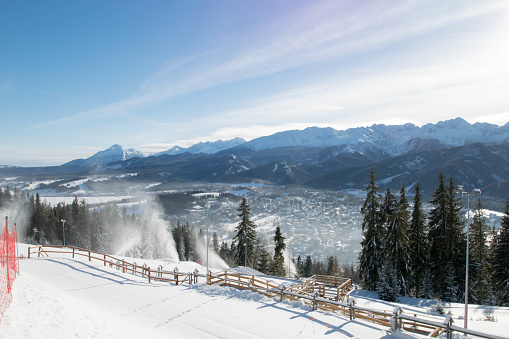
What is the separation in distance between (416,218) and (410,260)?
5.02m

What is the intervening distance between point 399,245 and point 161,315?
27.0 meters

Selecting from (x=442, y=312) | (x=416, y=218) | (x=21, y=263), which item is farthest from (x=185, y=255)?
(x=442, y=312)

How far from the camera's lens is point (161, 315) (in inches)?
579

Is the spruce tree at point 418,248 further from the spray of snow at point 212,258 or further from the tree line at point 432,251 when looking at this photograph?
the spray of snow at point 212,258

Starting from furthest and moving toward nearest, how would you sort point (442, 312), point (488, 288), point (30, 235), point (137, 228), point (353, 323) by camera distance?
point (137, 228) < point (30, 235) < point (488, 288) < point (442, 312) < point (353, 323)

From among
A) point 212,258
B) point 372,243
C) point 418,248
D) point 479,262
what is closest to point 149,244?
point 212,258

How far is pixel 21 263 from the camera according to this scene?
25.7 m

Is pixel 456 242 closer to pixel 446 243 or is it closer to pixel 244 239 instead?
pixel 446 243

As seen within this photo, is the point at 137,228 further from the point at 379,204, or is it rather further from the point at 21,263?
the point at 379,204

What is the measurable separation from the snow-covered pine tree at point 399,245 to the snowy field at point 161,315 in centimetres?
1137

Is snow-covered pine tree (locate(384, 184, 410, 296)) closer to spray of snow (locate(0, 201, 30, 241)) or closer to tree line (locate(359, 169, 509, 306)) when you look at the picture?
tree line (locate(359, 169, 509, 306))

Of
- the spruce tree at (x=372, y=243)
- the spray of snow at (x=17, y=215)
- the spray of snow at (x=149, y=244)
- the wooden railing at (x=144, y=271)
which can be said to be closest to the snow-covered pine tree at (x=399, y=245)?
the spruce tree at (x=372, y=243)

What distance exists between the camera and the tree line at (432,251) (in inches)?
1238

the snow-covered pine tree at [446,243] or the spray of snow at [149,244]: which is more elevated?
the snow-covered pine tree at [446,243]
